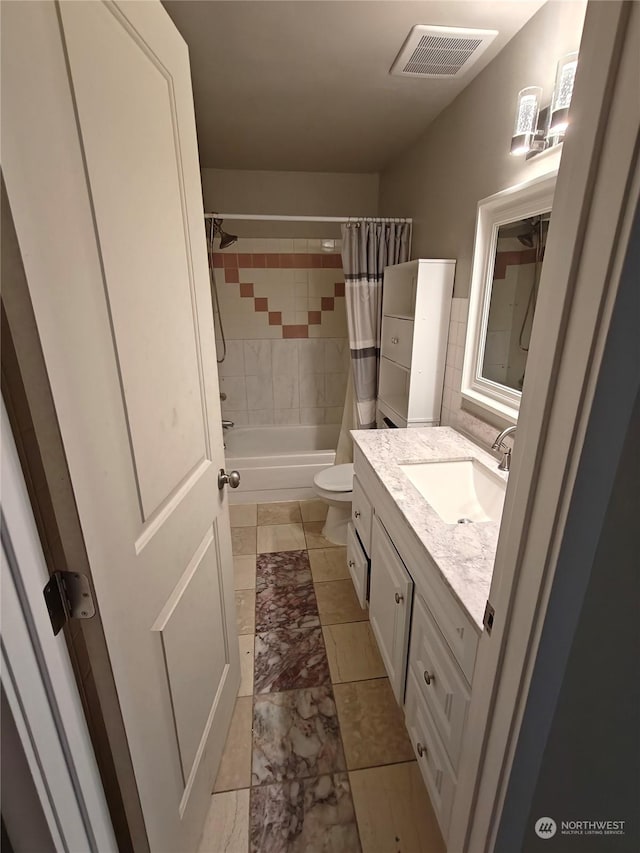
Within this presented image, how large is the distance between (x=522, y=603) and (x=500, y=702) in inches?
8.2

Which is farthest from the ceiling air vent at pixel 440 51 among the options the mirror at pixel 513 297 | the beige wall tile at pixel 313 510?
the beige wall tile at pixel 313 510

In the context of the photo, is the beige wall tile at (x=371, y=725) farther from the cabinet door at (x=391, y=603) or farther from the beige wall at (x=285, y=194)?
the beige wall at (x=285, y=194)

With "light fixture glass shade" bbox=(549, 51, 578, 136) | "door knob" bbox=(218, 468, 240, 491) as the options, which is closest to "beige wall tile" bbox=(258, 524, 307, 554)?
"door knob" bbox=(218, 468, 240, 491)

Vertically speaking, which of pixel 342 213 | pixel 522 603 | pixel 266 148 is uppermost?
pixel 266 148

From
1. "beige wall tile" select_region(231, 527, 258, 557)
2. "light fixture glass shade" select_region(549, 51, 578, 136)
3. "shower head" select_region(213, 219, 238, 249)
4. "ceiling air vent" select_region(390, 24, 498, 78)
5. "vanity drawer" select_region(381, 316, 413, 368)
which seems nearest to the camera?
"light fixture glass shade" select_region(549, 51, 578, 136)

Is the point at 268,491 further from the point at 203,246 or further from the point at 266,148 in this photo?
the point at 266,148

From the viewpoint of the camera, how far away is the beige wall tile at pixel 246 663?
61.7 inches

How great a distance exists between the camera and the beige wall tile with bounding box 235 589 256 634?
73.2 inches

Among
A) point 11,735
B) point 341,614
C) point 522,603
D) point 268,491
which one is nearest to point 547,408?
point 522,603

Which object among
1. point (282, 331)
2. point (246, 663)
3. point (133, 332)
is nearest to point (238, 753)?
point (246, 663)

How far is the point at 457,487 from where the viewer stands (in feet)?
5.18

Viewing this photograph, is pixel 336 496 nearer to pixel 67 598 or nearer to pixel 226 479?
pixel 226 479

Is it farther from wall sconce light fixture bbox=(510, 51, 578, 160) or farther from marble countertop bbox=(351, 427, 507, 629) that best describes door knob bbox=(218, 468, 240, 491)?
wall sconce light fixture bbox=(510, 51, 578, 160)

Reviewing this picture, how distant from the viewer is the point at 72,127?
Answer: 559mm
